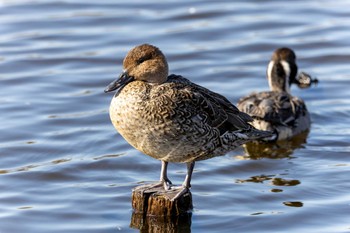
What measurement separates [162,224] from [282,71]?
5.01m

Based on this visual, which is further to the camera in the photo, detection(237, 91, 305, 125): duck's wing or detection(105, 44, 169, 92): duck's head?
detection(237, 91, 305, 125): duck's wing

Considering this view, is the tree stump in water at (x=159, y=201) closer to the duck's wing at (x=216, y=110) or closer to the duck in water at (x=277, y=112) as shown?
the duck's wing at (x=216, y=110)

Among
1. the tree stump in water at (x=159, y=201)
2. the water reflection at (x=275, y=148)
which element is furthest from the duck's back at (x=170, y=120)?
the water reflection at (x=275, y=148)

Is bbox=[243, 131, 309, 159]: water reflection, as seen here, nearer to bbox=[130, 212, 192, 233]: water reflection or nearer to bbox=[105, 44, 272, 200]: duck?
bbox=[105, 44, 272, 200]: duck

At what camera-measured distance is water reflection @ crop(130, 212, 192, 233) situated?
8.78 meters

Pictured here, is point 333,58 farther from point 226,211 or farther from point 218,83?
point 226,211

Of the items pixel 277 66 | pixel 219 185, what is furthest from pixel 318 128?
pixel 219 185

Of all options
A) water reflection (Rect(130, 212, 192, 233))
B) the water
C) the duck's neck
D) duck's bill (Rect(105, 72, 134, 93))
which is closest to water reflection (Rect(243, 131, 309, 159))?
the water

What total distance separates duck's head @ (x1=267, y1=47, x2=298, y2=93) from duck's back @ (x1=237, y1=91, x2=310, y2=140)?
0.71 meters

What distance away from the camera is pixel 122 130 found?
8359 mm

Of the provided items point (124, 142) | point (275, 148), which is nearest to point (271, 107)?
point (275, 148)

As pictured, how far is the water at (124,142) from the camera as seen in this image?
30.8 ft

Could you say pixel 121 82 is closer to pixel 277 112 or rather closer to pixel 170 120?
pixel 170 120

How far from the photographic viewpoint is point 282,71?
13.2 m
